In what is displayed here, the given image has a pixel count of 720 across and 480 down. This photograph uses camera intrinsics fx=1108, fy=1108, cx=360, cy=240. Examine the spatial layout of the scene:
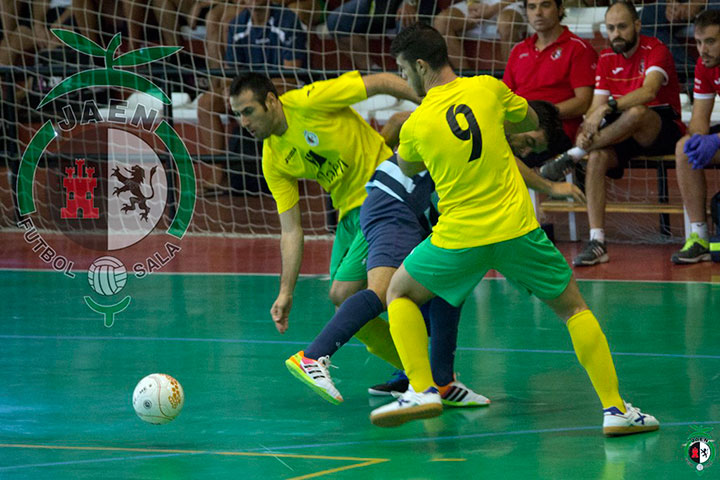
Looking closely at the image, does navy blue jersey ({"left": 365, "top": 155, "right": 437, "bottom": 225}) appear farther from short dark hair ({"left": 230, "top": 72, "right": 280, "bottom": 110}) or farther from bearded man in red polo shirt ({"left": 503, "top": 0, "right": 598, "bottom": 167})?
bearded man in red polo shirt ({"left": 503, "top": 0, "right": 598, "bottom": 167})

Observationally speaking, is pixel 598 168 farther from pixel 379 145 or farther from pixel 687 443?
pixel 687 443

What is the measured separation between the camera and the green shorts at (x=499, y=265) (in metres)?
3.87

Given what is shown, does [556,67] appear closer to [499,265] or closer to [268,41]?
[268,41]

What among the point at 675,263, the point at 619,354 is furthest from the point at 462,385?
the point at 675,263

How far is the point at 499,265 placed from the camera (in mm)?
3932

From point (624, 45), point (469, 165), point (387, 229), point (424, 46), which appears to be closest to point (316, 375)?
point (387, 229)

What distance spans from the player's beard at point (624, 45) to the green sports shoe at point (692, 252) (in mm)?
1459

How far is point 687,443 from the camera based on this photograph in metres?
3.72

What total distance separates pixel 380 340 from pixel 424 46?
135 centimetres

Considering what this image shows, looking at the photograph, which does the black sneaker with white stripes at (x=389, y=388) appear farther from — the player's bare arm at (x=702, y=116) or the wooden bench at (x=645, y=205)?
the wooden bench at (x=645, y=205)

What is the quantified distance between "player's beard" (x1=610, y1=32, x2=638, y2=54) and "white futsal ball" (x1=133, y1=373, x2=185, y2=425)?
5.18m

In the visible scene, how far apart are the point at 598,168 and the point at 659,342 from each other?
2914 mm

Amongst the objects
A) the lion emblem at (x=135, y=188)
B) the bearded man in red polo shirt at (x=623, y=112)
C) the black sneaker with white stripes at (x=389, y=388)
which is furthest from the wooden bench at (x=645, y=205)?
the black sneaker with white stripes at (x=389, y=388)

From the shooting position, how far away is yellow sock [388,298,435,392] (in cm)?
398
